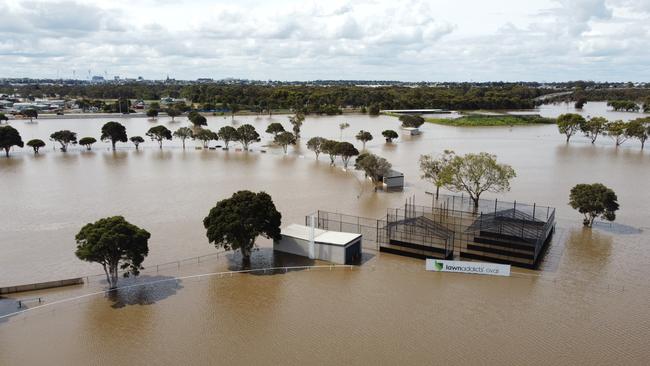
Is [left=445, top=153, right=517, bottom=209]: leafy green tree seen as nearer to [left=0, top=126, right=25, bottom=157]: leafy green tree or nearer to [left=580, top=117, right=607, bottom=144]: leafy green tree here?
[left=580, top=117, right=607, bottom=144]: leafy green tree

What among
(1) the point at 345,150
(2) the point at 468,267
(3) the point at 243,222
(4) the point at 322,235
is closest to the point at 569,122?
(1) the point at 345,150

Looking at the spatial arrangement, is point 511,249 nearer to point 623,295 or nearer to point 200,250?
point 623,295

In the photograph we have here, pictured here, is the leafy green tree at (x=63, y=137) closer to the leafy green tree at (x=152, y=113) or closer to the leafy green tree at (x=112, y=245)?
the leafy green tree at (x=152, y=113)

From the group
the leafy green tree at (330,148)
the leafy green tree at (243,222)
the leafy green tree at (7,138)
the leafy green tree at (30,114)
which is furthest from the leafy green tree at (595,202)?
the leafy green tree at (30,114)

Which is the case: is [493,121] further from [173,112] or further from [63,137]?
[63,137]

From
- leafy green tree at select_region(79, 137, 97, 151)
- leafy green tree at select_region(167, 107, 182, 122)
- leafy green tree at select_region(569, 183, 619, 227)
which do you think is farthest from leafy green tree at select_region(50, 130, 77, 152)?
leafy green tree at select_region(569, 183, 619, 227)

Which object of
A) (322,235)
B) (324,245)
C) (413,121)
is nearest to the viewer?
(324,245)
